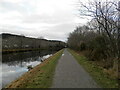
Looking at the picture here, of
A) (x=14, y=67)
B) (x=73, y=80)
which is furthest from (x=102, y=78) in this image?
(x=14, y=67)

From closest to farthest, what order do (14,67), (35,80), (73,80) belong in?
(73,80)
(35,80)
(14,67)

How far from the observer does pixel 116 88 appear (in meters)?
7.99

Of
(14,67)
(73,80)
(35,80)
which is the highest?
(73,80)

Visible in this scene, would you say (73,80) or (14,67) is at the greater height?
(73,80)

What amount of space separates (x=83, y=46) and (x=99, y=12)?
27.5 metres

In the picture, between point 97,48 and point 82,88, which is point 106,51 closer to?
point 97,48

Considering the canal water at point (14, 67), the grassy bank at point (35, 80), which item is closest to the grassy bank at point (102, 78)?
the grassy bank at point (35, 80)

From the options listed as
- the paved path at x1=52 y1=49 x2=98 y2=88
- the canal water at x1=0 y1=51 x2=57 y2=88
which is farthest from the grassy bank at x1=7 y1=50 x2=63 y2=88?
the canal water at x1=0 y1=51 x2=57 y2=88

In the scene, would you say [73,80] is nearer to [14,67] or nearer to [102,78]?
[102,78]

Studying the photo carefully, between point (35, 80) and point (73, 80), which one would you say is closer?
point (73, 80)

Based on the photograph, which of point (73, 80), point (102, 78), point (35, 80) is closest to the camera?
point (73, 80)

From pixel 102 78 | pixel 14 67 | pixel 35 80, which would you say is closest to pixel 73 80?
pixel 102 78

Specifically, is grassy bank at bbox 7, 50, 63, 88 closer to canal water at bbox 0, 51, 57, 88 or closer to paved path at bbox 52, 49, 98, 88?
paved path at bbox 52, 49, 98, 88

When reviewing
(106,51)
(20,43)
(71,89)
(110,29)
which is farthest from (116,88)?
(20,43)
